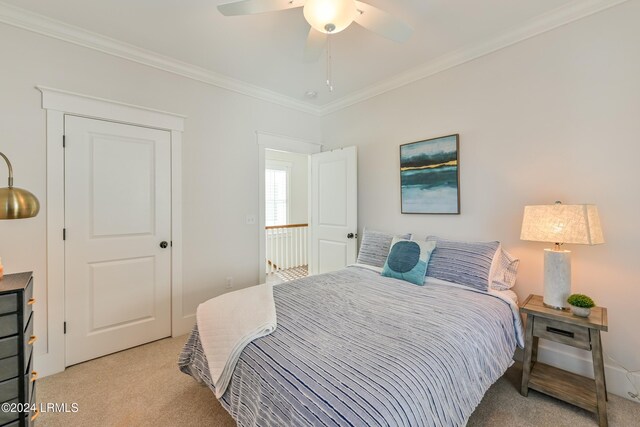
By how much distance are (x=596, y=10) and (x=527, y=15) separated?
391 mm

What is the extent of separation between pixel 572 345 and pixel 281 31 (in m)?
2.94

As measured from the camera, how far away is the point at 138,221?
2.52 m

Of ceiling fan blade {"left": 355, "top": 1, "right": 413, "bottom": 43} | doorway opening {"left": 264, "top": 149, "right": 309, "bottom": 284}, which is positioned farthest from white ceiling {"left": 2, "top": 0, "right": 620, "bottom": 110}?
doorway opening {"left": 264, "top": 149, "right": 309, "bottom": 284}

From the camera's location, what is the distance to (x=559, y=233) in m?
1.72

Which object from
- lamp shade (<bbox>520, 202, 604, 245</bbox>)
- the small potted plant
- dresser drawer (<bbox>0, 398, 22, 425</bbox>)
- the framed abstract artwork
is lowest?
dresser drawer (<bbox>0, 398, 22, 425</bbox>)

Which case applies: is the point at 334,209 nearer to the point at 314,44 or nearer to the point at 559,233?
the point at 314,44

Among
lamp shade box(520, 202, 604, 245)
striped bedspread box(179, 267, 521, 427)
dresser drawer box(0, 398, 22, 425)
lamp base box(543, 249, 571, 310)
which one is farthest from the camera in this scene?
lamp base box(543, 249, 571, 310)

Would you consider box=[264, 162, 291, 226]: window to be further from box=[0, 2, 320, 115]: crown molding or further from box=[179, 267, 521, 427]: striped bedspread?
box=[179, 267, 521, 427]: striped bedspread

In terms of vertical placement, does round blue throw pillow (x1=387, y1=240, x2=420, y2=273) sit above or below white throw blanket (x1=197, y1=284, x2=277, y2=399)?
above

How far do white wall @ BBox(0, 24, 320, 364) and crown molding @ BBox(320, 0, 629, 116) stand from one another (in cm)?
118

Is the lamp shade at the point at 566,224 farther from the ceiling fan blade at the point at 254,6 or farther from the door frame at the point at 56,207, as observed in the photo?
the door frame at the point at 56,207

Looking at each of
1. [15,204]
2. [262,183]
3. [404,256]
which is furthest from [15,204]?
[404,256]

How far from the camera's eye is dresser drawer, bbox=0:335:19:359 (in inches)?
50.7

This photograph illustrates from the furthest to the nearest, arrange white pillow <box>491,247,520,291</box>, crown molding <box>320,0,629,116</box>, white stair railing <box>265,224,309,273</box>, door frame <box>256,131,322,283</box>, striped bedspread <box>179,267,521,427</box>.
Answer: white stair railing <box>265,224,309,273</box> → door frame <box>256,131,322,283</box> → white pillow <box>491,247,520,291</box> → crown molding <box>320,0,629,116</box> → striped bedspread <box>179,267,521,427</box>
